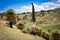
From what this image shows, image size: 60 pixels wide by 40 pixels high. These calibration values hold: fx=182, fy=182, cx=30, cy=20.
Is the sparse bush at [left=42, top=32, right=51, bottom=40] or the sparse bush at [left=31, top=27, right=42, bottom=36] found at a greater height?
the sparse bush at [left=31, top=27, right=42, bottom=36]

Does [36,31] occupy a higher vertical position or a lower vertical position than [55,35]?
higher

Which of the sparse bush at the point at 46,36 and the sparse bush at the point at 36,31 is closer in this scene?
the sparse bush at the point at 46,36

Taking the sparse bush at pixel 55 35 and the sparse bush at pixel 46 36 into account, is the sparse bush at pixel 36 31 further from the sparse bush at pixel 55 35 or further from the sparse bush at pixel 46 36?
the sparse bush at pixel 55 35

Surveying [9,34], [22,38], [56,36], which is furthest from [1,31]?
[56,36]

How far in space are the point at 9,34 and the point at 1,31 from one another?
46.2 inches

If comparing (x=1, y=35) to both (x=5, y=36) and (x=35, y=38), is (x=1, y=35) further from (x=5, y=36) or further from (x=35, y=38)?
(x=35, y=38)

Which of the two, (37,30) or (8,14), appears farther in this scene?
(8,14)

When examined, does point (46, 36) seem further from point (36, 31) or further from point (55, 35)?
point (36, 31)

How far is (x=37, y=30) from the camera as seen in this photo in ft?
75.3

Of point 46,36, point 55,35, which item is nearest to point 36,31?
point 46,36

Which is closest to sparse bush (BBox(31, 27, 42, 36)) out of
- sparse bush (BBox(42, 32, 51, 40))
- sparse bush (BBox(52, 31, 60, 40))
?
sparse bush (BBox(42, 32, 51, 40))

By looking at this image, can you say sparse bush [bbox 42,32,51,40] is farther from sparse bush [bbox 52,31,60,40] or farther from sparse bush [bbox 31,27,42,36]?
sparse bush [bbox 52,31,60,40]

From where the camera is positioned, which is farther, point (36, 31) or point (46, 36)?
point (36, 31)

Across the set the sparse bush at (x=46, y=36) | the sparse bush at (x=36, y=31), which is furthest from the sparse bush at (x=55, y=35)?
the sparse bush at (x=36, y=31)
